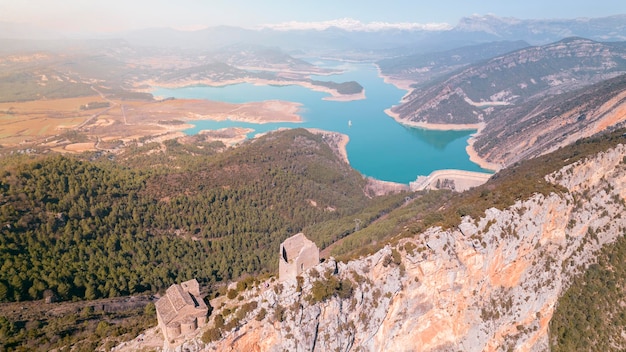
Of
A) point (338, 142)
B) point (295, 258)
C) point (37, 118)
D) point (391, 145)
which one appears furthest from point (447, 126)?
point (37, 118)

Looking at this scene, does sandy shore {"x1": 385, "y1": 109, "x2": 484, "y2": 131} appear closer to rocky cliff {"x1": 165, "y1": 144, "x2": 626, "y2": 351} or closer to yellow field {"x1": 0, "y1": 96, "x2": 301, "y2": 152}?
yellow field {"x1": 0, "y1": 96, "x2": 301, "y2": 152}

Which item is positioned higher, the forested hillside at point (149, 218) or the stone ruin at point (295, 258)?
the stone ruin at point (295, 258)

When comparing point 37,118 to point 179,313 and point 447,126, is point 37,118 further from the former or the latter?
point 447,126

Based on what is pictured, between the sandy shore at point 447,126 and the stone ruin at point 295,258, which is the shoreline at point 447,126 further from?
the stone ruin at point 295,258

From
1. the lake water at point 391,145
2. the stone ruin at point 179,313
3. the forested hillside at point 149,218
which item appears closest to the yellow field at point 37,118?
the lake water at point 391,145

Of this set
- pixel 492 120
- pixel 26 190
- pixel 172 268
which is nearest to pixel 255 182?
pixel 172 268

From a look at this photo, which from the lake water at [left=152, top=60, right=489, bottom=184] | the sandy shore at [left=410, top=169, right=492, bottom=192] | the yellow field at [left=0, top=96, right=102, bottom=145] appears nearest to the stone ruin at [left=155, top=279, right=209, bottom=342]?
the sandy shore at [left=410, top=169, right=492, bottom=192]
